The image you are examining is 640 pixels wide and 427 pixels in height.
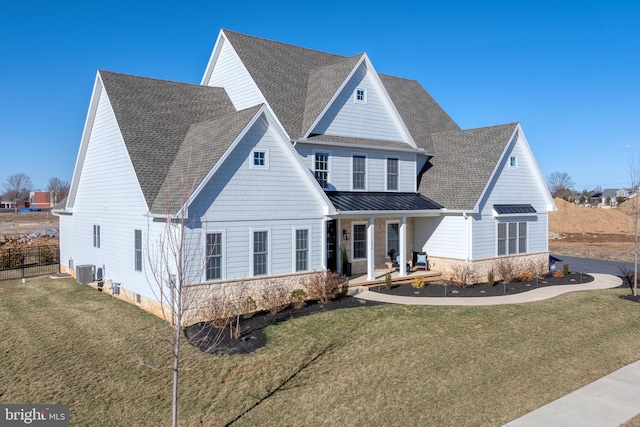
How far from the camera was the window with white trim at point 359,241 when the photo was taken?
2247 cm

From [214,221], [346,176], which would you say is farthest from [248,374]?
[346,176]

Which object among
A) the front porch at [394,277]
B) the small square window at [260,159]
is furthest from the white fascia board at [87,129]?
the front porch at [394,277]

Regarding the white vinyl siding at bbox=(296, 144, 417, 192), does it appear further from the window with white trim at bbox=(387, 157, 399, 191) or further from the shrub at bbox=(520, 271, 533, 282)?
the shrub at bbox=(520, 271, 533, 282)

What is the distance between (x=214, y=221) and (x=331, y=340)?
535cm

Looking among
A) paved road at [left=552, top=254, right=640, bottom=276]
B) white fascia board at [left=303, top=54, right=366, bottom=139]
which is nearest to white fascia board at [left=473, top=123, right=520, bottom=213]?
white fascia board at [left=303, top=54, right=366, bottom=139]

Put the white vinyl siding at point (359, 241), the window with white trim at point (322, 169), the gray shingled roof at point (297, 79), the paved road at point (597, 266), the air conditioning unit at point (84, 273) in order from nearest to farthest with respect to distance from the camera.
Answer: the air conditioning unit at point (84, 273)
the window with white trim at point (322, 169)
the gray shingled roof at point (297, 79)
the white vinyl siding at point (359, 241)
the paved road at point (597, 266)

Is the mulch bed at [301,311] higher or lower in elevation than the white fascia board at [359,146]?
lower

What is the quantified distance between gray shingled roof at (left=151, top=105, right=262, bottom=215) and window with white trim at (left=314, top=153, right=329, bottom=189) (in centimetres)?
477

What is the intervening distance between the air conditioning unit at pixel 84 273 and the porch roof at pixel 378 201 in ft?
34.4

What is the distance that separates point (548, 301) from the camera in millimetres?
18281

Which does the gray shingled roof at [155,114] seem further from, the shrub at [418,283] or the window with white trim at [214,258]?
the shrub at [418,283]

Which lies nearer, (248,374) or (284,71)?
(248,374)

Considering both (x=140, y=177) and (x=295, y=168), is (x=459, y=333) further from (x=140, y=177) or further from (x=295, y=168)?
(x=140, y=177)

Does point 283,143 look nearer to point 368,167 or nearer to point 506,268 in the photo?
point 368,167
